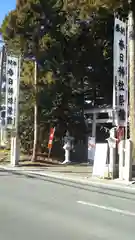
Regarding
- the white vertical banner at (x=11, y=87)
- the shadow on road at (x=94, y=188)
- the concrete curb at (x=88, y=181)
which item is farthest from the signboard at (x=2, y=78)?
the shadow on road at (x=94, y=188)

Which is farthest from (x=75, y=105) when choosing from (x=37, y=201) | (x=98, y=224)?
(x=98, y=224)

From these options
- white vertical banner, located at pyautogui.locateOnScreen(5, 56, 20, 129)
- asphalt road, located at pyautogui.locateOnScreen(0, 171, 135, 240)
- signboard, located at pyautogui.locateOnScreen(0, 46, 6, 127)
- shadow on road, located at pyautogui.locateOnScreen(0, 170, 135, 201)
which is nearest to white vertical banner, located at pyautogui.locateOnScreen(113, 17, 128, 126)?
shadow on road, located at pyautogui.locateOnScreen(0, 170, 135, 201)

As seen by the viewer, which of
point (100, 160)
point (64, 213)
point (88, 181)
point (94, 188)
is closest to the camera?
point (64, 213)

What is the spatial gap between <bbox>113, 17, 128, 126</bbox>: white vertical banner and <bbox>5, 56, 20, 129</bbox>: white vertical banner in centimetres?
628

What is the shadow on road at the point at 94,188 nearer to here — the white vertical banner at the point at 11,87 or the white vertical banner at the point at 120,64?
the white vertical banner at the point at 120,64

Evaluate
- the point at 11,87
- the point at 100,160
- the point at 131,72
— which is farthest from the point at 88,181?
the point at 11,87

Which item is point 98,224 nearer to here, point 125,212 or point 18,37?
point 125,212

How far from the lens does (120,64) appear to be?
65.8 ft

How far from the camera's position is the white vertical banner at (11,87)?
2461 centimetres

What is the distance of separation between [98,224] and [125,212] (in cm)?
174

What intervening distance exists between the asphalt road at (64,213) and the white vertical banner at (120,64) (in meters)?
6.71

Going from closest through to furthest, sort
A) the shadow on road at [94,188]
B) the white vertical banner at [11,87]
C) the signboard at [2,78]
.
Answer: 1. the shadow on road at [94,188]
2. the white vertical banner at [11,87]
3. the signboard at [2,78]

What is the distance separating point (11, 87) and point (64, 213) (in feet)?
52.6

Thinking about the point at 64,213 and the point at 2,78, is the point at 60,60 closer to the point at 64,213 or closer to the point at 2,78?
the point at 2,78
